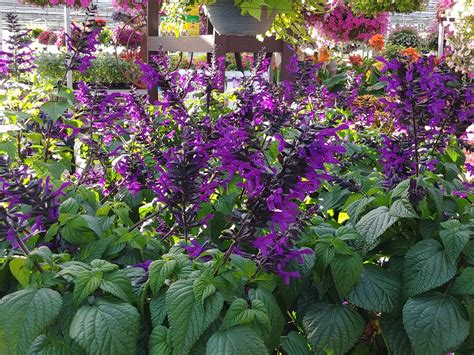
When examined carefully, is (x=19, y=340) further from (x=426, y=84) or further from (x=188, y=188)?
(x=426, y=84)

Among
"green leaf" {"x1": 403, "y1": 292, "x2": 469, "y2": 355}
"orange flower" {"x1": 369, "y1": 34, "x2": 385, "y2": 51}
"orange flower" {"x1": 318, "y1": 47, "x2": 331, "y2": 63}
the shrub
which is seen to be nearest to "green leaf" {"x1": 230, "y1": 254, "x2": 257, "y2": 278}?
"green leaf" {"x1": 403, "y1": 292, "x2": 469, "y2": 355}

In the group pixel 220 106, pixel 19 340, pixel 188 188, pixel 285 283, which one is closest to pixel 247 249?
pixel 285 283

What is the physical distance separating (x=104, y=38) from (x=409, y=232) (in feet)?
42.0

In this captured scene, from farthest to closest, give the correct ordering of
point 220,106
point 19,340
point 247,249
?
point 220,106
point 247,249
point 19,340

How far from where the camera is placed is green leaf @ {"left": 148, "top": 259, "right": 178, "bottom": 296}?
3.66 ft

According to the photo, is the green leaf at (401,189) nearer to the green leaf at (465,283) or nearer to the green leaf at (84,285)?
the green leaf at (465,283)

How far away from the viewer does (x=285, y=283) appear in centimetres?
127

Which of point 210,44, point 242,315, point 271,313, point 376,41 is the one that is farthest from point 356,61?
point 242,315

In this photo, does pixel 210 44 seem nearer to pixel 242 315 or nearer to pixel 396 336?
pixel 396 336

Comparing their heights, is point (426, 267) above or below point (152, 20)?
below

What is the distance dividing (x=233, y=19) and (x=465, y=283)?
69.2 inches

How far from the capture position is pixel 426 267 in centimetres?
130

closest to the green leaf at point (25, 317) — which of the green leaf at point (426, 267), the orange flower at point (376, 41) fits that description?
the green leaf at point (426, 267)

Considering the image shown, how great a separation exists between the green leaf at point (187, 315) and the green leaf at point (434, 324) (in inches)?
17.1
